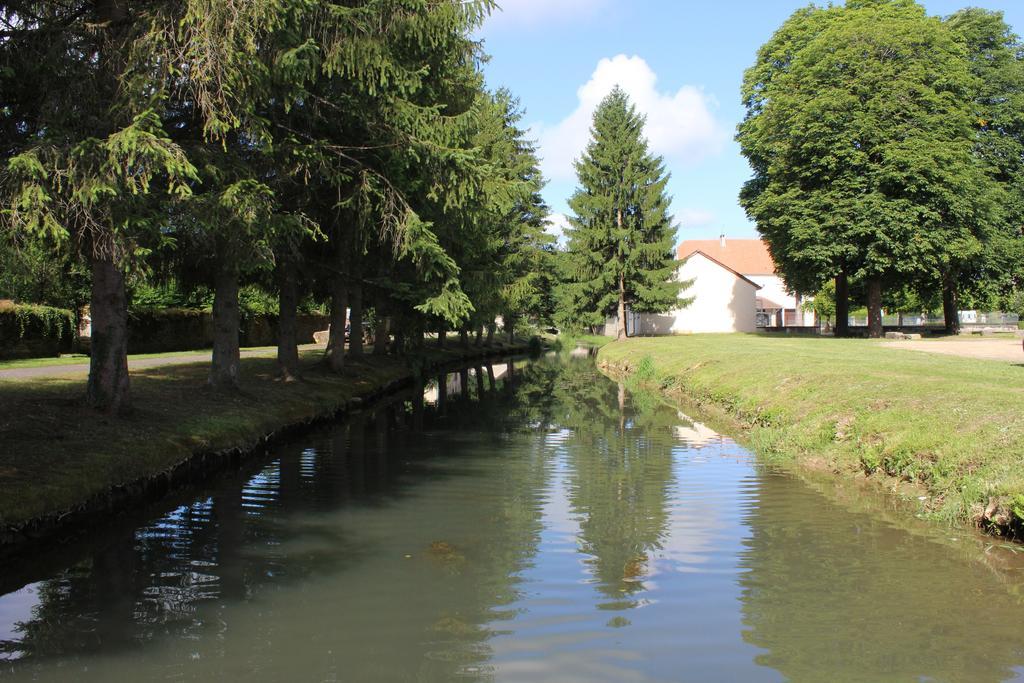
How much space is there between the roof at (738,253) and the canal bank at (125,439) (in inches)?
2751

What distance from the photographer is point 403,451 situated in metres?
14.3

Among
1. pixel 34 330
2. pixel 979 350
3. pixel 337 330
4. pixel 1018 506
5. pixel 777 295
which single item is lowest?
pixel 1018 506

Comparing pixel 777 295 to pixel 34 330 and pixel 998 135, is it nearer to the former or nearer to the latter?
pixel 998 135

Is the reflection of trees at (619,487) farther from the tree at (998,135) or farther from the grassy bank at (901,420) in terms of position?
the tree at (998,135)

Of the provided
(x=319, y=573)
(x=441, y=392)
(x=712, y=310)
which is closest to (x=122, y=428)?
(x=319, y=573)

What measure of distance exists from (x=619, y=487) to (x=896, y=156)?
92.1 feet

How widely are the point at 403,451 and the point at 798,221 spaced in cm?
2656

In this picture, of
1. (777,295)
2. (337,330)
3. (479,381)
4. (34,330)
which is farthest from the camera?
(777,295)

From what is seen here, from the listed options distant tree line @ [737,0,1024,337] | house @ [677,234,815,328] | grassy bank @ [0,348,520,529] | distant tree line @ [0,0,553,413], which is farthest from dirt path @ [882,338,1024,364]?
house @ [677,234,815,328]

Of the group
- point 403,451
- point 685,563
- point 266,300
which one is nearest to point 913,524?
point 685,563

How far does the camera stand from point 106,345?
12.3 m

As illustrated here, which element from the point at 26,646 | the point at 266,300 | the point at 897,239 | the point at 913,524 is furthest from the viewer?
the point at 266,300

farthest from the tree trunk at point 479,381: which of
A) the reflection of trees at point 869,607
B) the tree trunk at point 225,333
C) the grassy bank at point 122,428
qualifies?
the reflection of trees at point 869,607

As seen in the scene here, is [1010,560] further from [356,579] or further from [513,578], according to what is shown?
[356,579]
